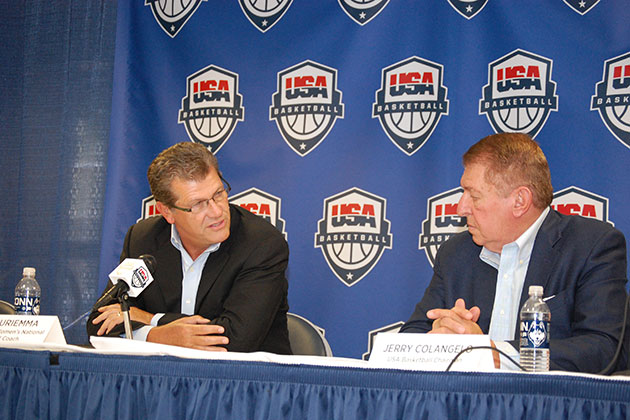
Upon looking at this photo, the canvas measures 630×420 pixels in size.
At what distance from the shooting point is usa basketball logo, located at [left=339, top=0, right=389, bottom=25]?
3936mm

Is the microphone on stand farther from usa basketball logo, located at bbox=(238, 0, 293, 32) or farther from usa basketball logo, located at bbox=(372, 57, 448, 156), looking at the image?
usa basketball logo, located at bbox=(238, 0, 293, 32)

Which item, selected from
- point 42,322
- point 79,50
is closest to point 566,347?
point 42,322

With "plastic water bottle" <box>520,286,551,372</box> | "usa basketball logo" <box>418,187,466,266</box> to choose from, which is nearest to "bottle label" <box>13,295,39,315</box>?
"usa basketball logo" <box>418,187,466,266</box>

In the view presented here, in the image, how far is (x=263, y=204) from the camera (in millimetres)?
4094

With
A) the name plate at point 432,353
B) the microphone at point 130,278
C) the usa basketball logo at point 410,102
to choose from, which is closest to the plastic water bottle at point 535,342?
the name plate at point 432,353

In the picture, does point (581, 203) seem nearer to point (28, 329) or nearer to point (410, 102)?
point (410, 102)

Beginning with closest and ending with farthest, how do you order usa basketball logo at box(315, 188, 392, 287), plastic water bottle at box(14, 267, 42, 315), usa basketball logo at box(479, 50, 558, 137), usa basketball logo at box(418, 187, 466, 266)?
plastic water bottle at box(14, 267, 42, 315)
usa basketball logo at box(479, 50, 558, 137)
usa basketball logo at box(418, 187, 466, 266)
usa basketball logo at box(315, 188, 392, 287)

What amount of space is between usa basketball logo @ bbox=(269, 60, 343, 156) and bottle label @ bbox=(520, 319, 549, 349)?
6.79 ft

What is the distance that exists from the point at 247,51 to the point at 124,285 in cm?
219

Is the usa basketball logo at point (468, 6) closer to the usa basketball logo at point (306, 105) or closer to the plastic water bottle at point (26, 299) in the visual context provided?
the usa basketball logo at point (306, 105)

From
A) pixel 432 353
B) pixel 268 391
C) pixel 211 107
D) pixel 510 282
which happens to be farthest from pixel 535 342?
pixel 211 107

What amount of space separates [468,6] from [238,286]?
1968mm

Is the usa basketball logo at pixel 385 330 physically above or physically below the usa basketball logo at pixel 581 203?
below

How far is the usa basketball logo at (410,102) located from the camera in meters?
3.79
